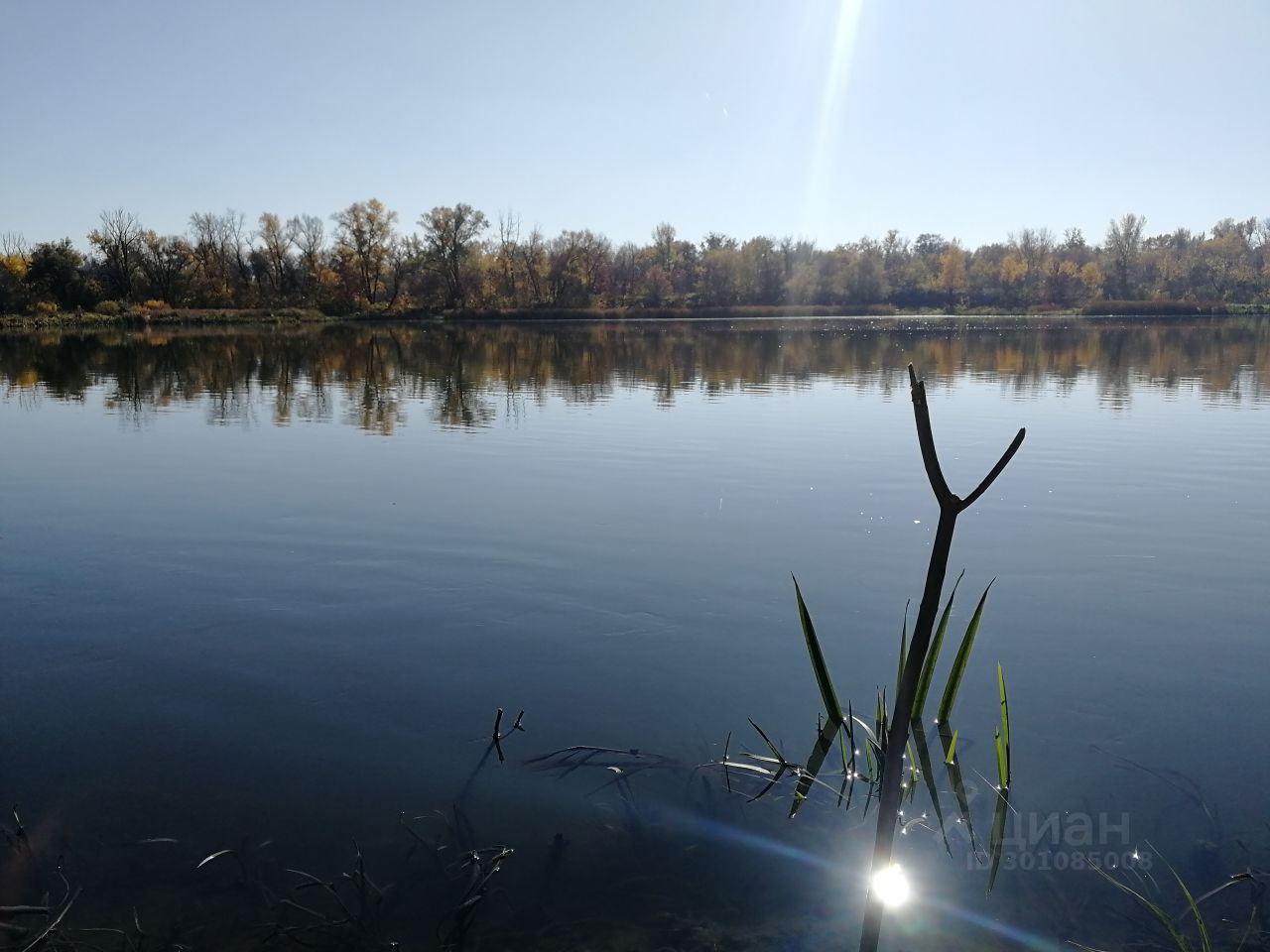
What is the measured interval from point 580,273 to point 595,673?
99.3 metres

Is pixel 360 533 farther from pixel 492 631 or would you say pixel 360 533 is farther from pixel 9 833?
pixel 9 833

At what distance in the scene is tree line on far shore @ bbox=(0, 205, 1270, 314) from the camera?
86.1 meters

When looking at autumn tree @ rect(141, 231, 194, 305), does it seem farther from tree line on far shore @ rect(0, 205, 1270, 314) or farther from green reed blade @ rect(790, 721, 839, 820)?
green reed blade @ rect(790, 721, 839, 820)

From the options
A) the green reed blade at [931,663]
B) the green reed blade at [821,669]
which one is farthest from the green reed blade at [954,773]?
the green reed blade at [821,669]

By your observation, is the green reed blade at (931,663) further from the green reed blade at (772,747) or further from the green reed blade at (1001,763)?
the green reed blade at (772,747)

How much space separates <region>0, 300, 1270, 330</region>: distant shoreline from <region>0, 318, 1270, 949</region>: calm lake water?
66.6 metres

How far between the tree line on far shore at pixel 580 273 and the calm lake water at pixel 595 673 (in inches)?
3019

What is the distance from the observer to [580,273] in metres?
102

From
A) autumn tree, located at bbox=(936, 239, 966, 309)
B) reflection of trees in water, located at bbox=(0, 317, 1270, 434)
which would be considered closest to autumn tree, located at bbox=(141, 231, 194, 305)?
reflection of trees in water, located at bbox=(0, 317, 1270, 434)

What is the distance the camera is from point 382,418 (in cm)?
1933

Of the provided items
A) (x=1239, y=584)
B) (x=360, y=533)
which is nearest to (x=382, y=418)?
(x=360, y=533)

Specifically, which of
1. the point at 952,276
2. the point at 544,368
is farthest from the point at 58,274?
the point at 952,276

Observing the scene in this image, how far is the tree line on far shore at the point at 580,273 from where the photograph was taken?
86.1 m

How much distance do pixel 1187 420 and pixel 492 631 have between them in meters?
16.4
